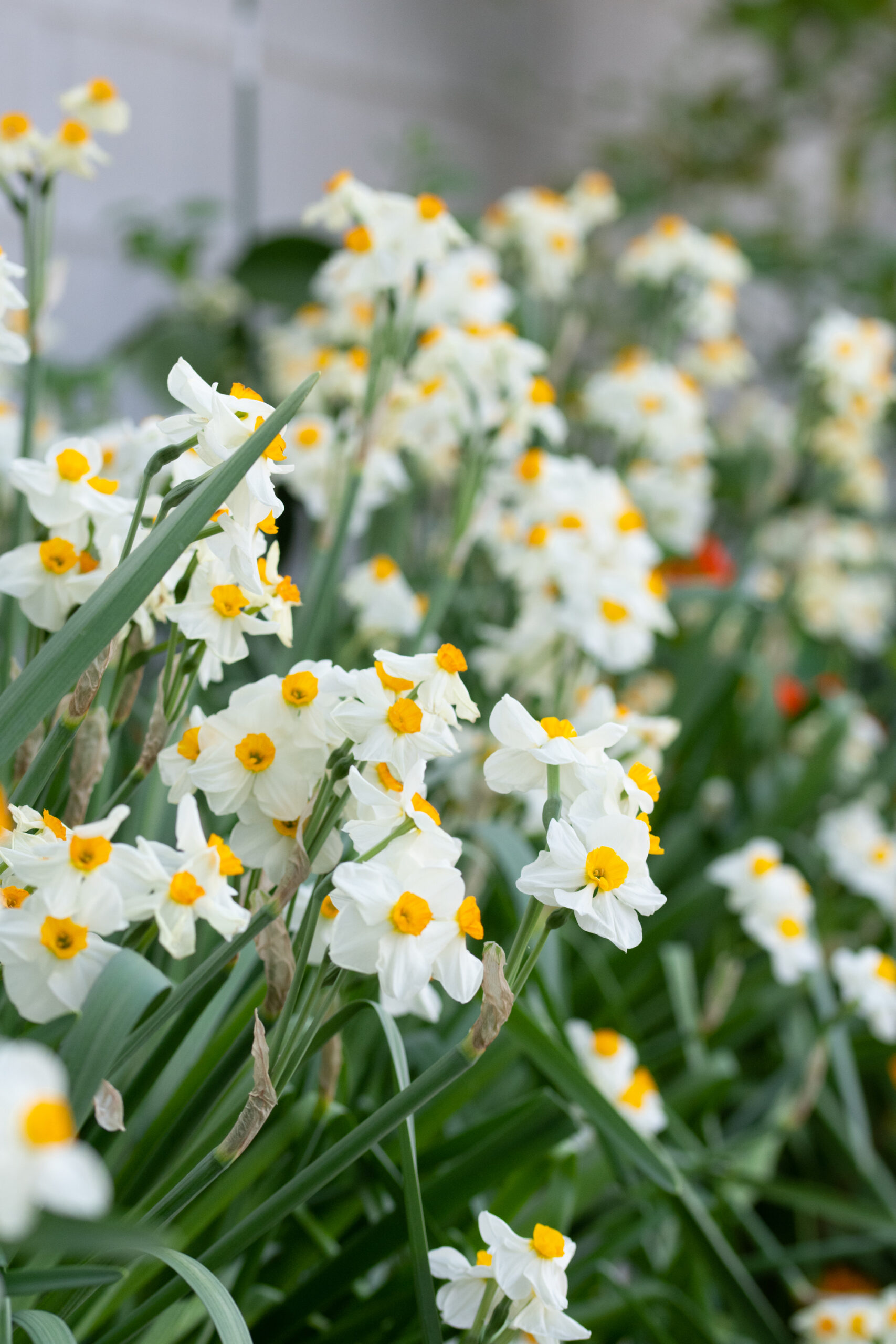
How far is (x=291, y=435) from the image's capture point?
0.79 m

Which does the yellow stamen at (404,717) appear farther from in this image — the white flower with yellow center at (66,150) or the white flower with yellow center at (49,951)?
the white flower with yellow center at (66,150)

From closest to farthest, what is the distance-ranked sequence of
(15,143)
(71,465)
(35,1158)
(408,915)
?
(35,1158)
(408,915)
(71,465)
(15,143)

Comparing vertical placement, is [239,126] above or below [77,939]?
above

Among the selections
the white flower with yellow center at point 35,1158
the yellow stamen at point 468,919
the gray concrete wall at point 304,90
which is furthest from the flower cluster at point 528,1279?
the gray concrete wall at point 304,90

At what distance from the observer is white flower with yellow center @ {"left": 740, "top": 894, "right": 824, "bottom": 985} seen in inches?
28.4

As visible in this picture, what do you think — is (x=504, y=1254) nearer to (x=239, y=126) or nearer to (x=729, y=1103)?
(x=729, y=1103)

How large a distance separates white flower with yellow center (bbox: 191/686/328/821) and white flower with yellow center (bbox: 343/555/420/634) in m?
0.37

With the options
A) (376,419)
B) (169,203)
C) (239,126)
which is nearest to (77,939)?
(376,419)

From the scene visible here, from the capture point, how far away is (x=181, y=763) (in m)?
0.35

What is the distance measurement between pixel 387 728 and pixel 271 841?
6cm

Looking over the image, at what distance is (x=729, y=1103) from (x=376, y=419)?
0.64 meters

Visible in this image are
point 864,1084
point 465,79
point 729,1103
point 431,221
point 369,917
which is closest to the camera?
point 369,917

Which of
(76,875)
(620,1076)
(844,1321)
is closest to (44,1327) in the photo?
(76,875)

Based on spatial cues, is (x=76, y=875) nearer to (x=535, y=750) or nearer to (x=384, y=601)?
(x=535, y=750)
